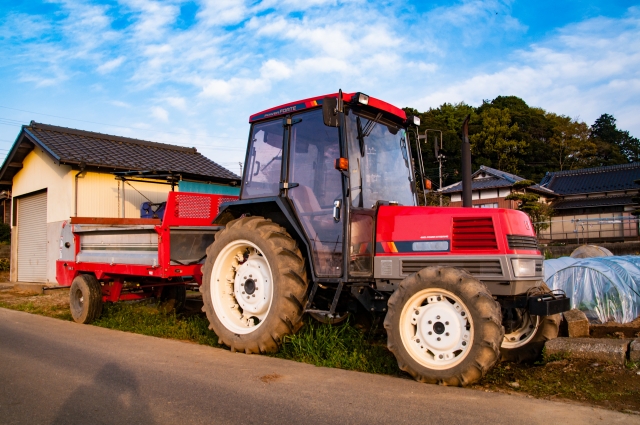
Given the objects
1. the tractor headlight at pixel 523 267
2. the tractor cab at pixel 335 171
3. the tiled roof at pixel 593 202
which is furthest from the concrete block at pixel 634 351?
the tiled roof at pixel 593 202

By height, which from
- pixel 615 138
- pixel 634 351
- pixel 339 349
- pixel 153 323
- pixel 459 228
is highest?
pixel 615 138

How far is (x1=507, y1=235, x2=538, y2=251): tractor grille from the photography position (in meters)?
4.91

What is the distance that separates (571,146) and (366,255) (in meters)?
50.0

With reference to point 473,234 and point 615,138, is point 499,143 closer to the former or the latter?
point 615,138

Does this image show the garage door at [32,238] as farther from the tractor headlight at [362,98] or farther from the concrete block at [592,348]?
the concrete block at [592,348]

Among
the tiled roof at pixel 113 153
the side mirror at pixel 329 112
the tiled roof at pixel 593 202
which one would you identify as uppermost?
the tiled roof at pixel 113 153

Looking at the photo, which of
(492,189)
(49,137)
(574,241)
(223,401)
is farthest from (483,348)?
(492,189)

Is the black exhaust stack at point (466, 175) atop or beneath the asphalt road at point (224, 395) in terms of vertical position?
atop

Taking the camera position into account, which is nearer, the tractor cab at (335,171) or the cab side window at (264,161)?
the tractor cab at (335,171)

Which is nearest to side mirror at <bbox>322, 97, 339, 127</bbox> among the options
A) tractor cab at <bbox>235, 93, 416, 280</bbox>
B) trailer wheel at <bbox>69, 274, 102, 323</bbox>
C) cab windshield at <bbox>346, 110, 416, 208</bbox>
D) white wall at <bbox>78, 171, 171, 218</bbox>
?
tractor cab at <bbox>235, 93, 416, 280</bbox>

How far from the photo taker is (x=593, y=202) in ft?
115

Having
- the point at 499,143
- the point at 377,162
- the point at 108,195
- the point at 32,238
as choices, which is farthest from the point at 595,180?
the point at 377,162

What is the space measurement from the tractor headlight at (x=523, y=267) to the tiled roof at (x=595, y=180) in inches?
1327

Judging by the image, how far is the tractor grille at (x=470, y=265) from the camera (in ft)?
16.1
